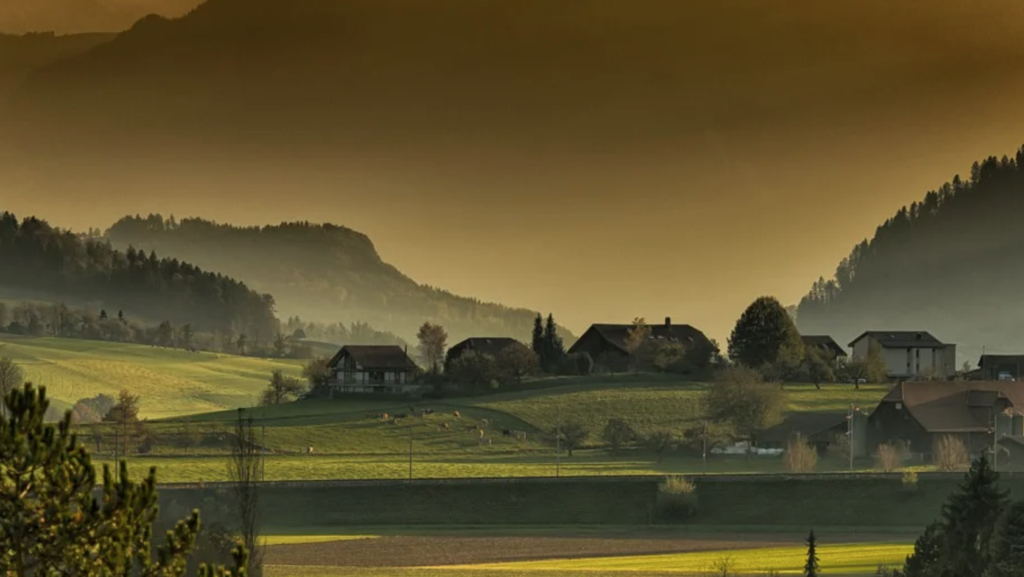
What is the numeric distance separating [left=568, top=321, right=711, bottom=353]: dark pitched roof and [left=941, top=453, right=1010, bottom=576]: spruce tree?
9908cm

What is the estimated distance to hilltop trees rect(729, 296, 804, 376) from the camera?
137750mm

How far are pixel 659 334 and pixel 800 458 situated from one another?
51329 millimetres

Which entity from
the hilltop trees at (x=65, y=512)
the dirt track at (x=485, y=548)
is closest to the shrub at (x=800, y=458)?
the dirt track at (x=485, y=548)

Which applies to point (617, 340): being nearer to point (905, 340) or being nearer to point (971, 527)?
point (905, 340)

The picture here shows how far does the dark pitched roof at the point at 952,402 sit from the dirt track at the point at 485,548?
1278 inches

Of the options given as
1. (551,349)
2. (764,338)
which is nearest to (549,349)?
(551,349)

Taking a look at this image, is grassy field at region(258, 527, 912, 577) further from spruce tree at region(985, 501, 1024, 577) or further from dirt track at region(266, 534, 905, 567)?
spruce tree at region(985, 501, 1024, 577)

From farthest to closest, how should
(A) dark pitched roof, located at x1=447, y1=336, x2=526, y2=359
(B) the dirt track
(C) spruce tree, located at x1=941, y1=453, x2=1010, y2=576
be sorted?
(A) dark pitched roof, located at x1=447, y1=336, x2=526, y2=359, (B) the dirt track, (C) spruce tree, located at x1=941, y1=453, x2=1010, y2=576

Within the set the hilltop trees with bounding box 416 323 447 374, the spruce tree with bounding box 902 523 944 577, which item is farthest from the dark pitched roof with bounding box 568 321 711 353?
the spruce tree with bounding box 902 523 944 577

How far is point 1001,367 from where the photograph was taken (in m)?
148

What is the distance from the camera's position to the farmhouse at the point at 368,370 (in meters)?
138

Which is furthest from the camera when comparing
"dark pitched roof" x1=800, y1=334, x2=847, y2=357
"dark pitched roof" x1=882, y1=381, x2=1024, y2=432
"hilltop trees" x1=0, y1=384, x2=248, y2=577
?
"dark pitched roof" x1=800, y1=334, x2=847, y2=357

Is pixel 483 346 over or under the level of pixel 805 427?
over

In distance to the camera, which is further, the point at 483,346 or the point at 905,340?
the point at 905,340
